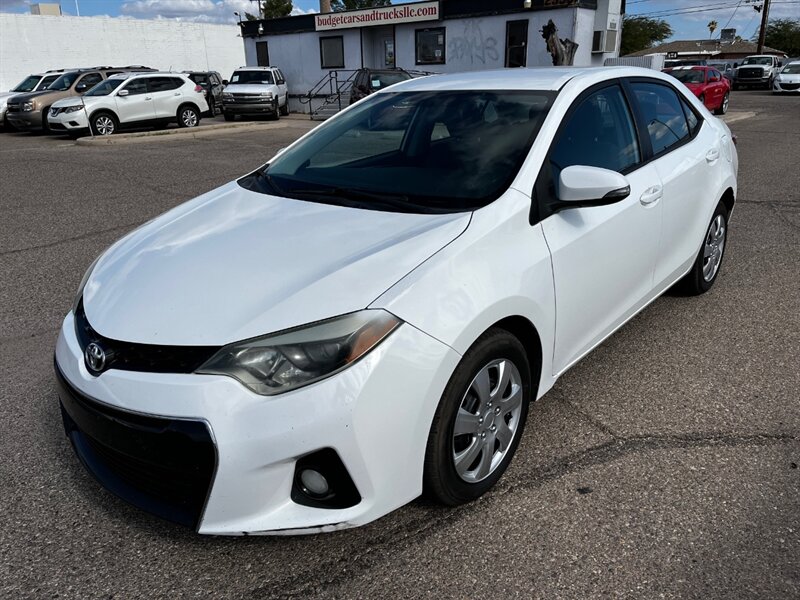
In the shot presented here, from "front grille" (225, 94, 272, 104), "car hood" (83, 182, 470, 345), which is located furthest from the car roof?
"front grille" (225, 94, 272, 104)

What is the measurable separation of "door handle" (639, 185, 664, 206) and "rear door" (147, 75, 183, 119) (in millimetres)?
18086

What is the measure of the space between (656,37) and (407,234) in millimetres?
106049

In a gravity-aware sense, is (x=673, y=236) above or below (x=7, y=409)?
above

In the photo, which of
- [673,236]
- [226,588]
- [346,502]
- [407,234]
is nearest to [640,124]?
[673,236]

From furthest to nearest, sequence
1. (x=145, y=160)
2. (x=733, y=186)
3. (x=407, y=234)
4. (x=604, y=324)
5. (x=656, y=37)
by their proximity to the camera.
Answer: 1. (x=656, y=37)
2. (x=145, y=160)
3. (x=733, y=186)
4. (x=604, y=324)
5. (x=407, y=234)

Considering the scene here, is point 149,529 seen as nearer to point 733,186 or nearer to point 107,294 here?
point 107,294

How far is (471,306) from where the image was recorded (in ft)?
7.61

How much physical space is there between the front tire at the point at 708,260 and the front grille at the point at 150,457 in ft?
12.1

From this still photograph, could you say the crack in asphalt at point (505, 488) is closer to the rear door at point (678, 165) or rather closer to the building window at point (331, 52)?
the rear door at point (678, 165)

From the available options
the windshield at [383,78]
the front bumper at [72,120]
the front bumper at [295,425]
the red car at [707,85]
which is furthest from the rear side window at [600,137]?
the red car at [707,85]

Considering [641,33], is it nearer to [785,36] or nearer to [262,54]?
[785,36]

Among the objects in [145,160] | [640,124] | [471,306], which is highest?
[640,124]

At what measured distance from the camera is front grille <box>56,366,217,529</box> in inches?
80.5

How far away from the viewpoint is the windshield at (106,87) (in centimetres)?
1800
